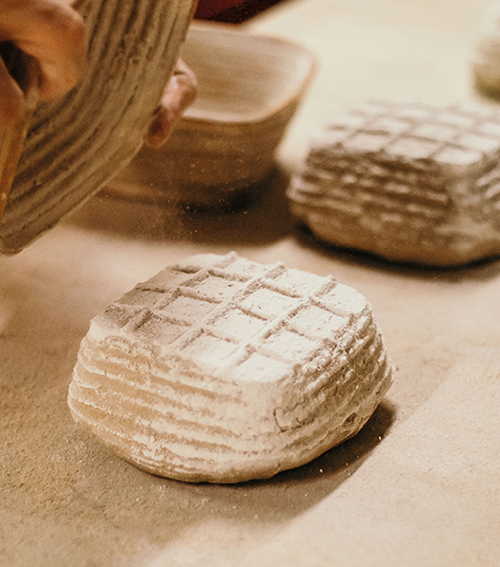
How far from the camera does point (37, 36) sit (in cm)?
87

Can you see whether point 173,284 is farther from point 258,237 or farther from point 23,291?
point 258,237

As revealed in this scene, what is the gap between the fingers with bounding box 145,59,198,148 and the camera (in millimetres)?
1457

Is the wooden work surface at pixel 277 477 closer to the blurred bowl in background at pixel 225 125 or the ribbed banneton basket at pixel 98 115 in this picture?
the blurred bowl in background at pixel 225 125

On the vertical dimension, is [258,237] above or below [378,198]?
below

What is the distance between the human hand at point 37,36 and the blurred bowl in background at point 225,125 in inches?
31.0

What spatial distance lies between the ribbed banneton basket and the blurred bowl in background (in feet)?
1.29

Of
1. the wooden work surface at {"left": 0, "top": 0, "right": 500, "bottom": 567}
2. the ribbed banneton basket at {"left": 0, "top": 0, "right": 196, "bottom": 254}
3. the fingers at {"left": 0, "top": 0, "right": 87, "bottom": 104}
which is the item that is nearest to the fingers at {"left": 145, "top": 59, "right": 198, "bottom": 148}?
the ribbed banneton basket at {"left": 0, "top": 0, "right": 196, "bottom": 254}

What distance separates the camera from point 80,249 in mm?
1747

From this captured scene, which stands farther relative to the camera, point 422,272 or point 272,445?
point 422,272

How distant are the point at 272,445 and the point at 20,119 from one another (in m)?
0.61

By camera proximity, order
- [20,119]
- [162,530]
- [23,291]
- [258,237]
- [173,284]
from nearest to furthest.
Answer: [20,119] → [162,530] → [173,284] → [23,291] → [258,237]

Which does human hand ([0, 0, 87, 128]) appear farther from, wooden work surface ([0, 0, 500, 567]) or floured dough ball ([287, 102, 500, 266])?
floured dough ball ([287, 102, 500, 266])

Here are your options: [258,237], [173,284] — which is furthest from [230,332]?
[258,237]

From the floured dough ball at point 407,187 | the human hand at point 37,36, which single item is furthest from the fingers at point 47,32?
the floured dough ball at point 407,187
